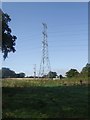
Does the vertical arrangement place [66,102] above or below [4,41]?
below

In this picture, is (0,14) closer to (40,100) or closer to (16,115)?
(40,100)

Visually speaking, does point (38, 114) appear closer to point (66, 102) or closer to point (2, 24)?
point (66, 102)

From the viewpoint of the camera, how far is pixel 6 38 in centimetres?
2511

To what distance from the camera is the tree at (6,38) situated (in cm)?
2402

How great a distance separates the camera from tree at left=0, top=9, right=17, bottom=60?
24.0 m

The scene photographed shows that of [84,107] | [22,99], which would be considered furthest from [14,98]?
[84,107]

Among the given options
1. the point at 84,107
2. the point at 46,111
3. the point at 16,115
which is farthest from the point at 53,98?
the point at 16,115

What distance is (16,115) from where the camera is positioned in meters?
12.6

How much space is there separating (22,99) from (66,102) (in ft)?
7.28

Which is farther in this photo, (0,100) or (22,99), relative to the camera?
(22,99)

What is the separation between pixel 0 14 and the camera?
2264cm

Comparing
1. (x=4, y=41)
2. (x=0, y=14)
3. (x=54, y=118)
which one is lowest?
(x=54, y=118)

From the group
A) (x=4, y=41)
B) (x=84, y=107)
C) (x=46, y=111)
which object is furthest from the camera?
(x=4, y=41)

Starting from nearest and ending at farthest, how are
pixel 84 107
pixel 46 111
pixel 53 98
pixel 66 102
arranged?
pixel 46 111 → pixel 84 107 → pixel 66 102 → pixel 53 98
